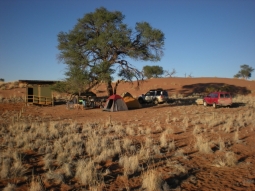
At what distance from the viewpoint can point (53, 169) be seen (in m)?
7.13

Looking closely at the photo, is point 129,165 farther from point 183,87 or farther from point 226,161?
point 183,87

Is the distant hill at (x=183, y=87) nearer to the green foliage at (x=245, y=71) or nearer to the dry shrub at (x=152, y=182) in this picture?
the green foliage at (x=245, y=71)

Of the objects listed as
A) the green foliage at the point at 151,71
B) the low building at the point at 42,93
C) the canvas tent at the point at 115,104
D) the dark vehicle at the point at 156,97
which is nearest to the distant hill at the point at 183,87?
the green foliage at the point at 151,71

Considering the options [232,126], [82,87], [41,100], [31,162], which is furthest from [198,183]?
[41,100]

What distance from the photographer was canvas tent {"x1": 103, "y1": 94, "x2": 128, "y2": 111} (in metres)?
23.4

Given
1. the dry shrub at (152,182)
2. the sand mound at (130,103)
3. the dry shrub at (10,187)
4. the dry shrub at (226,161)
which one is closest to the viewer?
the dry shrub at (10,187)

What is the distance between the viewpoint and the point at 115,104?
2342cm

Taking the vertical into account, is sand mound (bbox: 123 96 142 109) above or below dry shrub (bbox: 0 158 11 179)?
above

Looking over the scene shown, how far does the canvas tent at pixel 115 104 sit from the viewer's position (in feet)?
76.6

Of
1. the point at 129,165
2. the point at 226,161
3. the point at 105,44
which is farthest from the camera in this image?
the point at 105,44

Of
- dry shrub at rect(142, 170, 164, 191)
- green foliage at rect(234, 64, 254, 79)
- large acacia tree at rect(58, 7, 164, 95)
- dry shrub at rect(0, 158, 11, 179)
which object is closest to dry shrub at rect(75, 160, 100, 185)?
dry shrub at rect(142, 170, 164, 191)

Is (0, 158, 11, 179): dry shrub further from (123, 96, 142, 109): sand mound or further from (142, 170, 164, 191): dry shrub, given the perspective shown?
(123, 96, 142, 109): sand mound

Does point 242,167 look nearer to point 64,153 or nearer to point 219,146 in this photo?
point 219,146

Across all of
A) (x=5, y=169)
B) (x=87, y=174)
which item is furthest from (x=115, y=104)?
(x=87, y=174)
